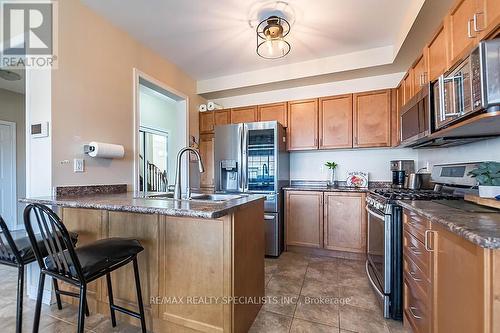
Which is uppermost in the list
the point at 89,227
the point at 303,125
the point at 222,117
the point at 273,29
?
the point at 273,29

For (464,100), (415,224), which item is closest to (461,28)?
(464,100)

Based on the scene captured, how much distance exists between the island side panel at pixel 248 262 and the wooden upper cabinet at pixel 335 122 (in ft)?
6.28

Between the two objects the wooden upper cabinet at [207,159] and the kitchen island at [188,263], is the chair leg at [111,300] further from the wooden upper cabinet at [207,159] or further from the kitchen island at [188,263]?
the wooden upper cabinet at [207,159]

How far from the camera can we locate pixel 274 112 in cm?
362

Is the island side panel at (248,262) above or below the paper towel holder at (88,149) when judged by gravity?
below

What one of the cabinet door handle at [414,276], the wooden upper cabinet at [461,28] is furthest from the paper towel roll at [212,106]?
the cabinet door handle at [414,276]

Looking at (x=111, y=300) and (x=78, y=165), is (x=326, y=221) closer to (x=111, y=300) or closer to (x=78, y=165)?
(x=111, y=300)

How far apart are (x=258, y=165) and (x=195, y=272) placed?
6.42 ft

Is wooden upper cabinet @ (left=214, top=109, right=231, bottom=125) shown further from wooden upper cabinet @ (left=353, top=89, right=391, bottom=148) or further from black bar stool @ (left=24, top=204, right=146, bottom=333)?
black bar stool @ (left=24, top=204, right=146, bottom=333)

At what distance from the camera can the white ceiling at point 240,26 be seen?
2164 millimetres

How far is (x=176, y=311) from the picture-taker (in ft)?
4.96

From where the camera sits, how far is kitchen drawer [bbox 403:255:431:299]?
49.4 inches

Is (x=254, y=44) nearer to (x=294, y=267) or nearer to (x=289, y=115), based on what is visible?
(x=289, y=115)

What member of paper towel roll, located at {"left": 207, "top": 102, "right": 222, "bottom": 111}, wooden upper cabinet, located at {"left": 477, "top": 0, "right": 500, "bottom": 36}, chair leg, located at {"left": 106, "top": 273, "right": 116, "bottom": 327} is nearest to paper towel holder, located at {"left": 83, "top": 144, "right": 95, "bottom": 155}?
chair leg, located at {"left": 106, "top": 273, "right": 116, "bottom": 327}
